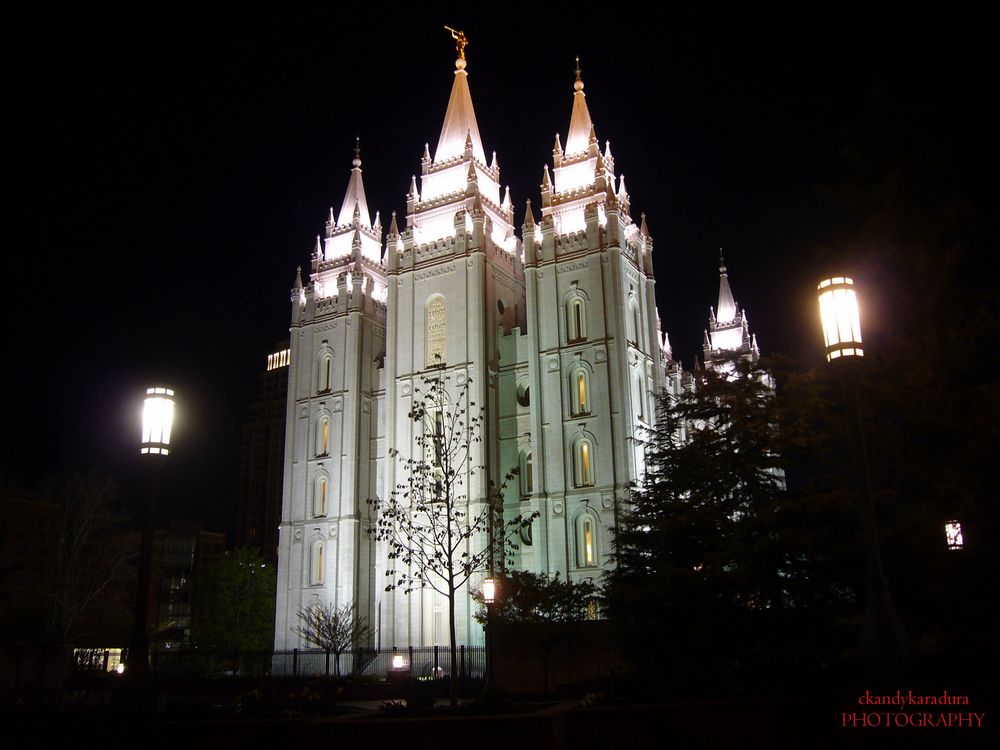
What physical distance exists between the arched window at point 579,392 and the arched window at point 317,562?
19019 mm

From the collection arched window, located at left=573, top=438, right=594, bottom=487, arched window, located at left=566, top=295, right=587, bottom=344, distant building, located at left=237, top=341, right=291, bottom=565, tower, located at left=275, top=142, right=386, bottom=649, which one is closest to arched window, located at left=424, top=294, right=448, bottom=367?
tower, located at left=275, top=142, right=386, bottom=649

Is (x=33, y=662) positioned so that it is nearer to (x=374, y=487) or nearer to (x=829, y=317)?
(x=829, y=317)

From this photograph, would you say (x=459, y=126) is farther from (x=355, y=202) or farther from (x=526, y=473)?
(x=526, y=473)

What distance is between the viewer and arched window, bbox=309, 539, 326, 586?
59.1 m

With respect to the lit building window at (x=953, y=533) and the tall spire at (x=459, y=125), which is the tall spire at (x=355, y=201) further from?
the lit building window at (x=953, y=533)

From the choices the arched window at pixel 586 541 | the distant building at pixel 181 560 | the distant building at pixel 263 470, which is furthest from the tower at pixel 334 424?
the distant building at pixel 263 470

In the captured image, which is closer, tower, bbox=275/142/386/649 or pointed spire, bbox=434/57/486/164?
tower, bbox=275/142/386/649

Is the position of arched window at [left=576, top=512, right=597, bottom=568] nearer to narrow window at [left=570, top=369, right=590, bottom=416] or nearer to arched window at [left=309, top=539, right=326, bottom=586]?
narrow window at [left=570, top=369, right=590, bottom=416]

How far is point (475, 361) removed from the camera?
55.9 metres

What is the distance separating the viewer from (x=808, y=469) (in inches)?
891

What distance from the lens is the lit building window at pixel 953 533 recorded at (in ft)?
71.6

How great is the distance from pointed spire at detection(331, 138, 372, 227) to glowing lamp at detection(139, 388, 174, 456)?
5168 cm

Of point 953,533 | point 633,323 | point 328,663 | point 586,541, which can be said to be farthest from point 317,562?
point 953,533

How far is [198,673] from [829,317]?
1423 inches
